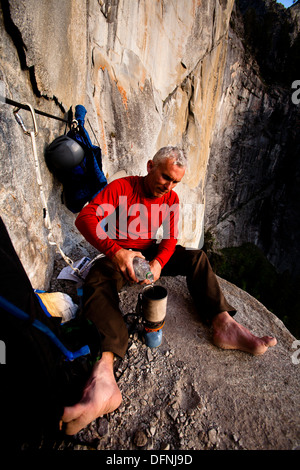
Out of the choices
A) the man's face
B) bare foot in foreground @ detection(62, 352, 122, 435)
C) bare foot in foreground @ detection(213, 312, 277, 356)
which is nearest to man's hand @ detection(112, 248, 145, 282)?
bare foot in foreground @ detection(62, 352, 122, 435)

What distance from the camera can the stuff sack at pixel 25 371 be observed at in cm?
95

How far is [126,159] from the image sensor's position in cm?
475

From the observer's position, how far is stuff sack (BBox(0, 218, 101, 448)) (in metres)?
0.95

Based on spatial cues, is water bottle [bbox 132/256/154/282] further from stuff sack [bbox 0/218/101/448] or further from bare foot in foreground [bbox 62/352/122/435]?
stuff sack [bbox 0/218/101/448]

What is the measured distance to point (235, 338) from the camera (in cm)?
184

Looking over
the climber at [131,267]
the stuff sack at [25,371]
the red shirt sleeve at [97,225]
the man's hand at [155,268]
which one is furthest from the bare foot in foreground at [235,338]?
the stuff sack at [25,371]

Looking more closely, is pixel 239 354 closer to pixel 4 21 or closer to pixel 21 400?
pixel 21 400

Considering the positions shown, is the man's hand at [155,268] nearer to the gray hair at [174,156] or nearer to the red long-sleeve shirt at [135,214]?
the red long-sleeve shirt at [135,214]

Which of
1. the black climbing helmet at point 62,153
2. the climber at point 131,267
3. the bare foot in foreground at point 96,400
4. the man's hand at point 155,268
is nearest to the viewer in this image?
the bare foot in foreground at point 96,400

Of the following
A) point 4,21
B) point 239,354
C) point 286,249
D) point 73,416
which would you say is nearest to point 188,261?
point 239,354

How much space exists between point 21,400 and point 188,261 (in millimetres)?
1601

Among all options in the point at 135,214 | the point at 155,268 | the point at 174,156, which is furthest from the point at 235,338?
the point at 174,156

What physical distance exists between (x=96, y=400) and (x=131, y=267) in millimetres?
907

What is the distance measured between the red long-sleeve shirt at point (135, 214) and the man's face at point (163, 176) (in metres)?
0.16
